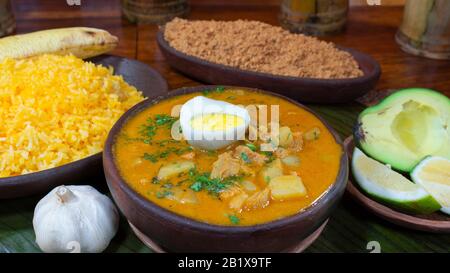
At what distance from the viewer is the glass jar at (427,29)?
2101 millimetres

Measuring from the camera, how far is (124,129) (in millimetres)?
1256

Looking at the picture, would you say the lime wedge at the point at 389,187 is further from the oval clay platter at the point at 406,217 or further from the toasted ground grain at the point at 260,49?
the toasted ground grain at the point at 260,49

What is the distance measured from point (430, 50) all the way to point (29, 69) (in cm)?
162

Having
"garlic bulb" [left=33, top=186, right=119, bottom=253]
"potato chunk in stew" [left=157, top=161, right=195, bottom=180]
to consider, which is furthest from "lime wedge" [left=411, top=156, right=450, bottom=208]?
"garlic bulb" [left=33, top=186, right=119, bottom=253]

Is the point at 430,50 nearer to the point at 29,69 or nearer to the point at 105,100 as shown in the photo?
the point at 105,100

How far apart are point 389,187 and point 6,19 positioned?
5.88ft

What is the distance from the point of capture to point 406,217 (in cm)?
122

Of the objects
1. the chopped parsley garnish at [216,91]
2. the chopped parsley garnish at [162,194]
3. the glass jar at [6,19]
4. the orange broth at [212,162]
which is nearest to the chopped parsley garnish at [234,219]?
the orange broth at [212,162]

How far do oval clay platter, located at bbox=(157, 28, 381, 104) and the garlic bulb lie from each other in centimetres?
77

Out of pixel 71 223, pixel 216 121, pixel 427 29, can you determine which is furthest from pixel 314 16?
pixel 71 223

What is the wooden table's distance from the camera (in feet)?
3.98

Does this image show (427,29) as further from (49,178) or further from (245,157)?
(49,178)

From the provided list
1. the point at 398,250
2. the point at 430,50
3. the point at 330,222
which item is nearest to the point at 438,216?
the point at 398,250

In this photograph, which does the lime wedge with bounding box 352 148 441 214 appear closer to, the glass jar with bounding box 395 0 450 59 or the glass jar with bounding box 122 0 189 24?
the glass jar with bounding box 395 0 450 59
